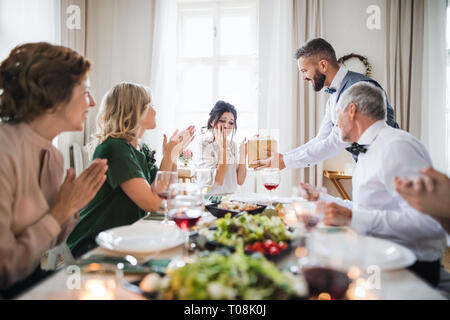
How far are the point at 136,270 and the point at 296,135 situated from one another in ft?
12.0

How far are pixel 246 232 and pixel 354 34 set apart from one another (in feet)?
13.0

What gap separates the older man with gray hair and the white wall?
2.78 meters

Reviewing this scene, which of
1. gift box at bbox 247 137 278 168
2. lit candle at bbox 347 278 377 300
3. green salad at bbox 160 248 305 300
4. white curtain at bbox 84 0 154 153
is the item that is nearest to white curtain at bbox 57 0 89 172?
white curtain at bbox 84 0 154 153

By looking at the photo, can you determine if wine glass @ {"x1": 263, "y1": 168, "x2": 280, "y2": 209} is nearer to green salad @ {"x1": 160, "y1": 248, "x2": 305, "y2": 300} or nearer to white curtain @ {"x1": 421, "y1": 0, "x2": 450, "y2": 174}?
green salad @ {"x1": 160, "y1": 248, "x2": 305, "y2": 300}

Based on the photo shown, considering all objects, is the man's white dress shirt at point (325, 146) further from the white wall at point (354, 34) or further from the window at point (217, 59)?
the window at point (217, 59)

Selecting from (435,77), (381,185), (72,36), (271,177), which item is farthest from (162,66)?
(381,185)

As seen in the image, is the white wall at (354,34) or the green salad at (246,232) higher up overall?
the white wall at (354,34)

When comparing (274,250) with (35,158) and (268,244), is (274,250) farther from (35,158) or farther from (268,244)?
(35,158)

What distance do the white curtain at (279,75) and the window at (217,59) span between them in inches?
10.3

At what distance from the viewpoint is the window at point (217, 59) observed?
14.5ft

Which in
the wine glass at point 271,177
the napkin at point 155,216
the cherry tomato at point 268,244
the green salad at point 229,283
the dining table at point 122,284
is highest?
the wine glass at point 271,177

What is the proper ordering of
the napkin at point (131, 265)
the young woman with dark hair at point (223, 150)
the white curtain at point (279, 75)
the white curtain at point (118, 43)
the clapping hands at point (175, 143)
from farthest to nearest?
the white curtain at point (118, 43) < the white curtain at point (279, 75) < the young woman with dark hair at point (223, 150) < the clapping hands at point (175, 143) < the napkin at point (131, 265)

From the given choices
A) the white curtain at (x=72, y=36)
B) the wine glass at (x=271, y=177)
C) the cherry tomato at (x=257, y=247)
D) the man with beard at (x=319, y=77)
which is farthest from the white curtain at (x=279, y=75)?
the cherry tomato at (x=257, y=247)

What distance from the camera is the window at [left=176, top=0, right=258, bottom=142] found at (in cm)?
442
